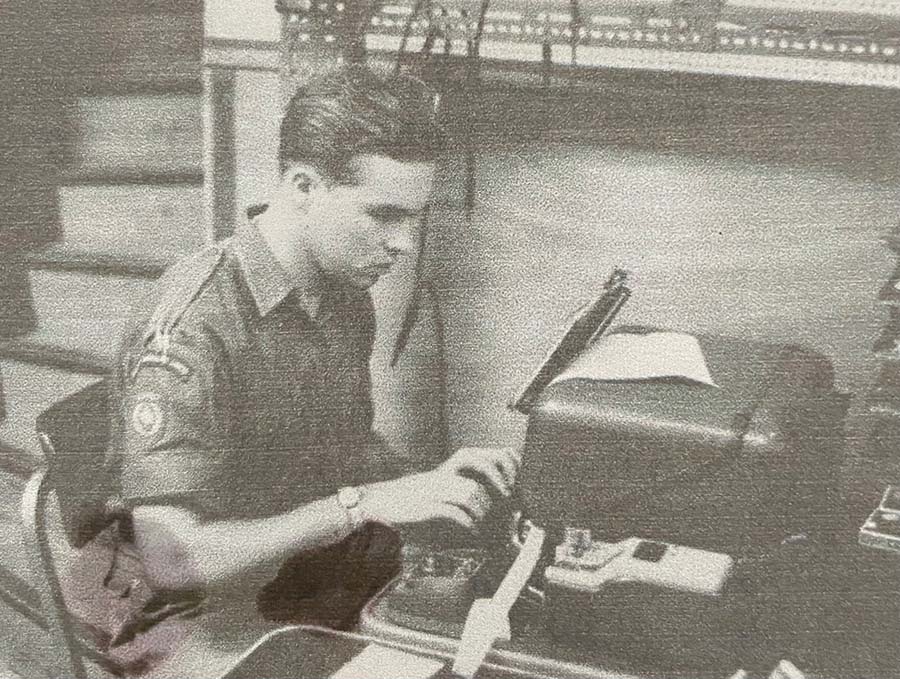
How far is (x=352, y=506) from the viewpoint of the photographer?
1150mm

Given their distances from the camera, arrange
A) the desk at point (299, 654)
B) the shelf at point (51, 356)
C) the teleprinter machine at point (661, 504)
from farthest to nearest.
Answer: the shelf at point (51, 356) → the desk at point (299, 654) → the teleprinter machine at point (661, 504)

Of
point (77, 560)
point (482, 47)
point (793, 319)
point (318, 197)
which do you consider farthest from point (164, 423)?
point (793, 319)

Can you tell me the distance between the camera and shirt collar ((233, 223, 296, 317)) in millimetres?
1132

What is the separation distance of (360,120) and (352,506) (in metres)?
0.51

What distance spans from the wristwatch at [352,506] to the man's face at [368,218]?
0.92ft

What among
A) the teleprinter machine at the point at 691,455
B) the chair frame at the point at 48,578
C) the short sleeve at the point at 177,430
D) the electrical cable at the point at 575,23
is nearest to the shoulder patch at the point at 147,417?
the short sleeve at the point at 177,430

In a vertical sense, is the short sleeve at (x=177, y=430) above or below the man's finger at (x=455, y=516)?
above

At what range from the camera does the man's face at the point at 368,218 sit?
3.62ft

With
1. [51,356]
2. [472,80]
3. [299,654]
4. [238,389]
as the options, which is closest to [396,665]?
[299,654]

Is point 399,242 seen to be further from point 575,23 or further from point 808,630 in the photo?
point 808,630

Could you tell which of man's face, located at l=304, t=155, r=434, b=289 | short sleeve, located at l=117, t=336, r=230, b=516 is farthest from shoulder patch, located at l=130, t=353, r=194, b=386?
man's face, located at l=304, t=155, r=434, b=289

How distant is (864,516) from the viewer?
106cm

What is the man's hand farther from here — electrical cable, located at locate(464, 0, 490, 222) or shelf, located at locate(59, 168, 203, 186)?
shelf, located at locate(59, 168, 203, 186)

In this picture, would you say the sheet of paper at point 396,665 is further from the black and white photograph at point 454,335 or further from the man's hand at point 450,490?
the man's hand at point 450,490
